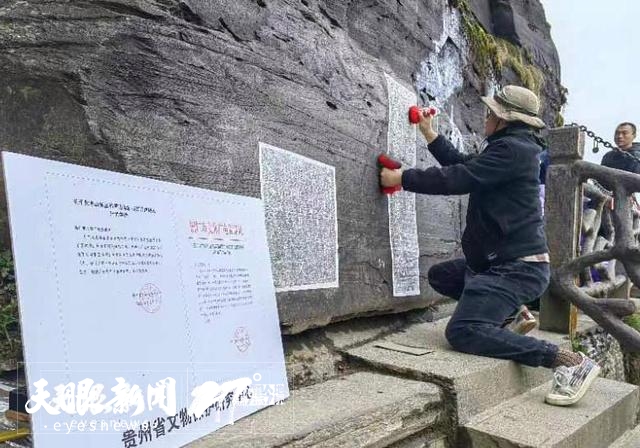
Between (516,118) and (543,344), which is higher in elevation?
(516,118)

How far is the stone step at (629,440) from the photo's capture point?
2879mm

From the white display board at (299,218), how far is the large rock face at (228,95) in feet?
0.21

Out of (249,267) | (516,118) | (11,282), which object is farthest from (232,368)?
(516,118)

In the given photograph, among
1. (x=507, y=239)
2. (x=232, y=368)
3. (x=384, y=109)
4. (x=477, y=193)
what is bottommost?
(x=232, y=368)

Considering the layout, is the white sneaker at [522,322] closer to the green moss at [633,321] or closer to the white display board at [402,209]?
the white display board at [402,209]

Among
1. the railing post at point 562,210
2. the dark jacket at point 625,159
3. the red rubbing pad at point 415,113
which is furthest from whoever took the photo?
the dark jacket at point 625,159

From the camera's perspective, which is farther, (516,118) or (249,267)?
(516,118)

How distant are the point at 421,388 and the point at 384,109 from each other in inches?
73.4

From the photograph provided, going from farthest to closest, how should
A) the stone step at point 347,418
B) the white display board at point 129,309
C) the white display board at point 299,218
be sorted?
the white display board at point 299,218
the stone step at point 347,418
the white display board at point 129,309

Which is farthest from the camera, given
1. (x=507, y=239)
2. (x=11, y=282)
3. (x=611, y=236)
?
(x=611, y=236)

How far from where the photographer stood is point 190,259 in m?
1.80

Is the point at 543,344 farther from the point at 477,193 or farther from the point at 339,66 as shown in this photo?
the point at 339,66

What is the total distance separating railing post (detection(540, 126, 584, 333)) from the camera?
404 centimetres

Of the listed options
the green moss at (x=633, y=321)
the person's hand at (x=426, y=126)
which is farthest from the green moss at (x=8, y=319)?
the green moss at (x=633, y=321)
